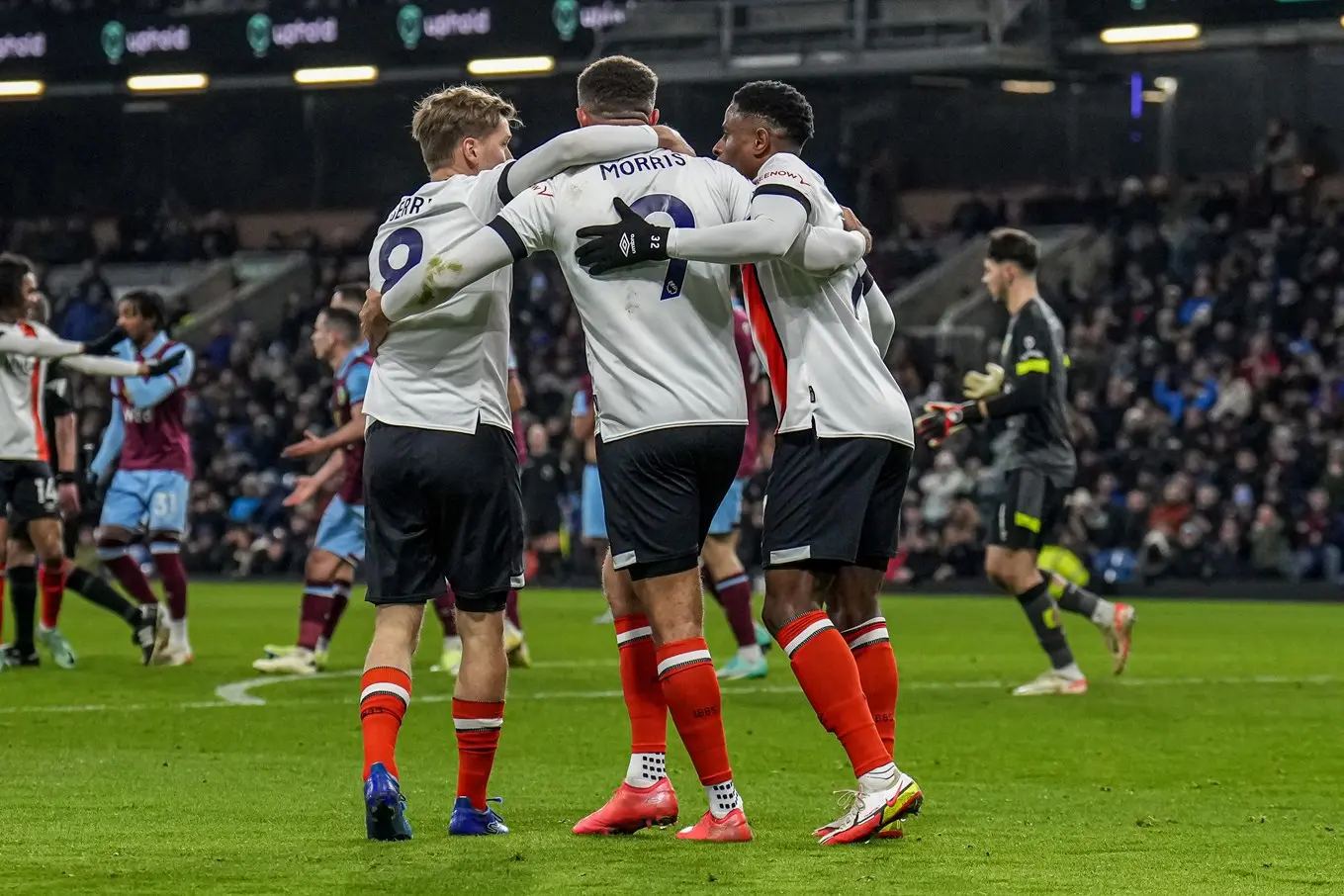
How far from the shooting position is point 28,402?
11.8m

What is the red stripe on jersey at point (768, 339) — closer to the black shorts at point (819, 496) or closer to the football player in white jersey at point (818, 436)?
the football player in white jersey at point (818, 436)

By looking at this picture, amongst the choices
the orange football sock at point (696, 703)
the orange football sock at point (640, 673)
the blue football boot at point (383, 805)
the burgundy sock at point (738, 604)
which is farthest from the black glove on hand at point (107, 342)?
the orange football sock at point (696, 703)

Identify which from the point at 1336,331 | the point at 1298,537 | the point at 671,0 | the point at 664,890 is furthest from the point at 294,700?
the point at 671,0

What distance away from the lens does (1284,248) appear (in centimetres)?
2688

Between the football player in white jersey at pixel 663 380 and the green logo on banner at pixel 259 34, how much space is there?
24014mm

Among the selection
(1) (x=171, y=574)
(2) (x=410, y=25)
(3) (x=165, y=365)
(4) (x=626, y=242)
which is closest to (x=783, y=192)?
(4) (x=626, y=242)

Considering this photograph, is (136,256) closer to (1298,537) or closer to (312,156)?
(312,156)

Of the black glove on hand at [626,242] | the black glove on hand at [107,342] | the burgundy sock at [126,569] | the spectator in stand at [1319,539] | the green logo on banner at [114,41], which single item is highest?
the green logo on banner at [114,41]

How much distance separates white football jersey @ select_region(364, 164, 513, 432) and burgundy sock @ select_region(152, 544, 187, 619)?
6869mm

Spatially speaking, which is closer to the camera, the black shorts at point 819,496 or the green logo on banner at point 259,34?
the black shorts at point 819,496

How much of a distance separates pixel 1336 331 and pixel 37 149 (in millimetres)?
26069

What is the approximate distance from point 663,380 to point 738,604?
18.8 ft

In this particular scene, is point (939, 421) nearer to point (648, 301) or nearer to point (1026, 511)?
point (1026, 511)

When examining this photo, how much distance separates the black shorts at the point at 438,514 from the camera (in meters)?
5.99
